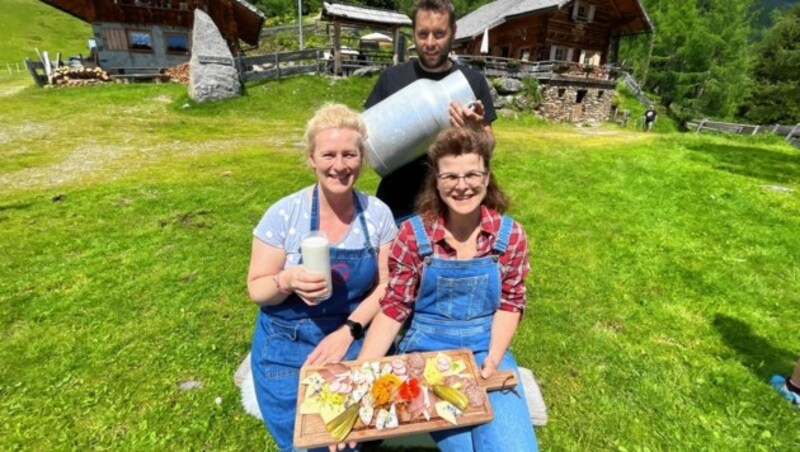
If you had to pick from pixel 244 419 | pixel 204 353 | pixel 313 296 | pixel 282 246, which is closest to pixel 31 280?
pixel 204 353

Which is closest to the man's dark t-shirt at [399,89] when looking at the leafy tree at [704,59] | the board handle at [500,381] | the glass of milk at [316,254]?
the glass of milk at [316,254]

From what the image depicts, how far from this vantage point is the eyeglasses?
7.35 ft

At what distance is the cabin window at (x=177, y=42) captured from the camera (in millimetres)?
20047

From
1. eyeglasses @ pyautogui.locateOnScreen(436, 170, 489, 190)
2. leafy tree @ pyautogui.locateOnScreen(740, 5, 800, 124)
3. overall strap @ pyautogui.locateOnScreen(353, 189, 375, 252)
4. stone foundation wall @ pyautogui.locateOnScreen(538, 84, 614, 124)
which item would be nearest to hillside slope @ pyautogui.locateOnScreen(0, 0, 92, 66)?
stone foundation wall @ pyautogui.locateOnScreen(538, 84, 614, 124)

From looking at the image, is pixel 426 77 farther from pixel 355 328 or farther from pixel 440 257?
pixel 355 328

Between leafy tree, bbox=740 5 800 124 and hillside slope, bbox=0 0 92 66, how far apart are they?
2219 inches

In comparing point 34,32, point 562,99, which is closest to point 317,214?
point 562,99

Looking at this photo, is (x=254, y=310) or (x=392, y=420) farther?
(x=254, y=310)

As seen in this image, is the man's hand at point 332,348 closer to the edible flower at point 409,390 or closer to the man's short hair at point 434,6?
the edible flower at point 409,390

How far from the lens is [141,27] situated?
1934cm

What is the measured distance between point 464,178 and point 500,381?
110cm

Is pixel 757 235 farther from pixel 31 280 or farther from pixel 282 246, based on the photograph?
pixel 31 280

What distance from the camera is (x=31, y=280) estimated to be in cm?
459

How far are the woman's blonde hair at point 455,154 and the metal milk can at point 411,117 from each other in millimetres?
378
